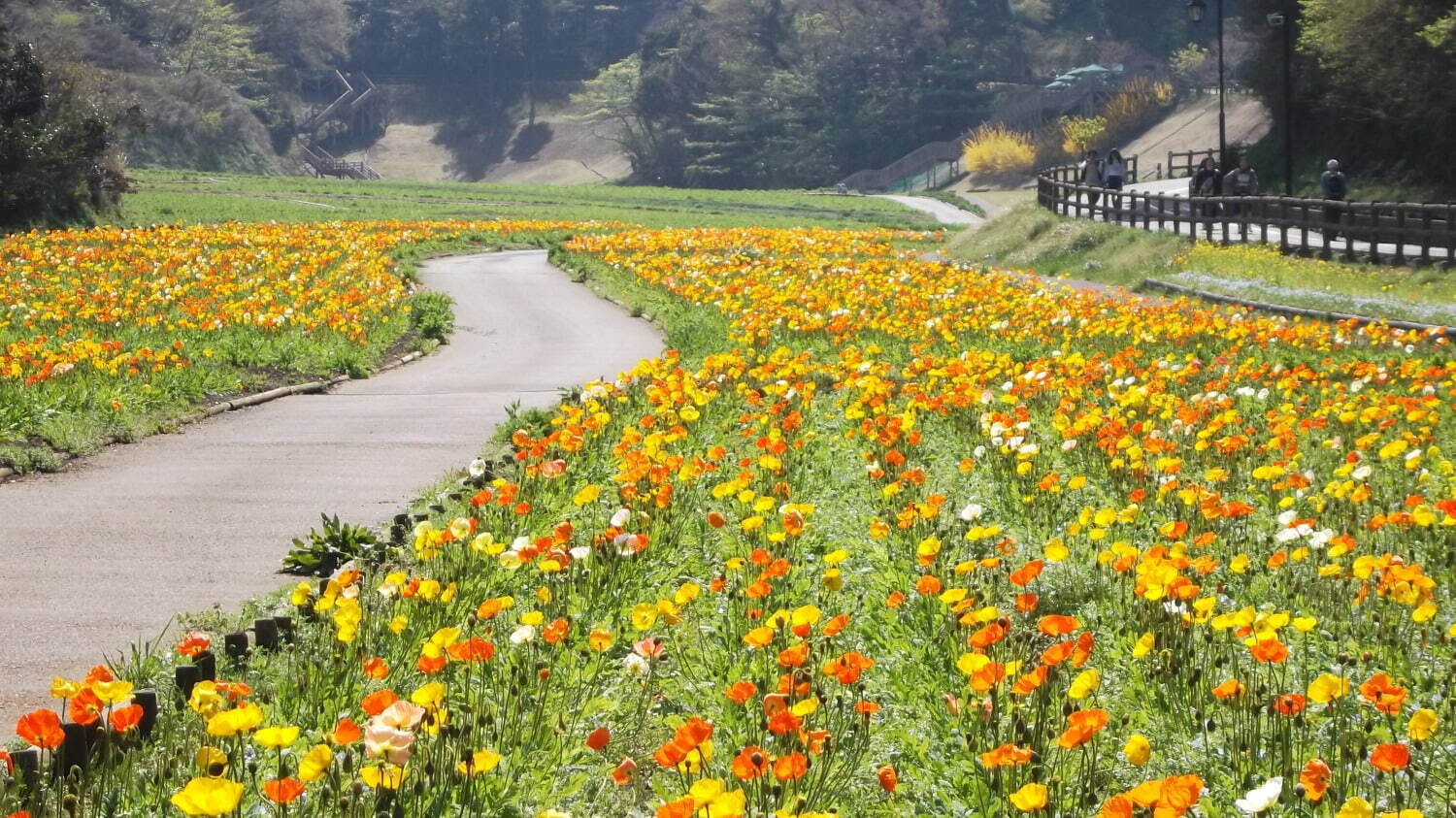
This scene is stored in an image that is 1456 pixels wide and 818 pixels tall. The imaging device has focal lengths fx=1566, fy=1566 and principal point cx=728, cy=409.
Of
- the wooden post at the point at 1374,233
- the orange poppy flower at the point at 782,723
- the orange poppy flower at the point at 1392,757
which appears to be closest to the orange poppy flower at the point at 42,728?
the orange poppy flower at the point at 782,723

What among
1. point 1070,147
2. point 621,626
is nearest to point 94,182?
point 621,626

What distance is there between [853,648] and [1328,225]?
881 inches

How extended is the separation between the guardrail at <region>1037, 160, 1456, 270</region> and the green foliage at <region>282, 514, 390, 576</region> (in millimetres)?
19518

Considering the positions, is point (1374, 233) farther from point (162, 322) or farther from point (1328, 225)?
point (162, 322)

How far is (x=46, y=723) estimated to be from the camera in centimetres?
369

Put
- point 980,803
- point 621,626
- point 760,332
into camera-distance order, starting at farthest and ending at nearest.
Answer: point 760,332 < point 621,626 < point 980,803

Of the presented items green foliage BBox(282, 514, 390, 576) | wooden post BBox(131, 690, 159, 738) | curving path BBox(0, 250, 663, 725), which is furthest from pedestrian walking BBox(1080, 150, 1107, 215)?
wooden post BBox(131, 690, 159, 738)

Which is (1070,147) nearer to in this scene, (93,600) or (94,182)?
(94,182)

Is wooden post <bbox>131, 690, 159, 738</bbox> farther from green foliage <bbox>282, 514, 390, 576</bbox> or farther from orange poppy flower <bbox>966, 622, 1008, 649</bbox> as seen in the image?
green foliage <bbox>282, 514, 390, 576</bbox>

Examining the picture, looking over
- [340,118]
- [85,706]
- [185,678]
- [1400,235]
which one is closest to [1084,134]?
[1400,235]

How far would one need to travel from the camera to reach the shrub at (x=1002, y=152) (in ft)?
265

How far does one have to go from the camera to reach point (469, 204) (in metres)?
64.1

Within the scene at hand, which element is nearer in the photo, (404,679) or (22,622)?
(404,679)

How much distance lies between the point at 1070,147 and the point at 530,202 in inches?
1128
